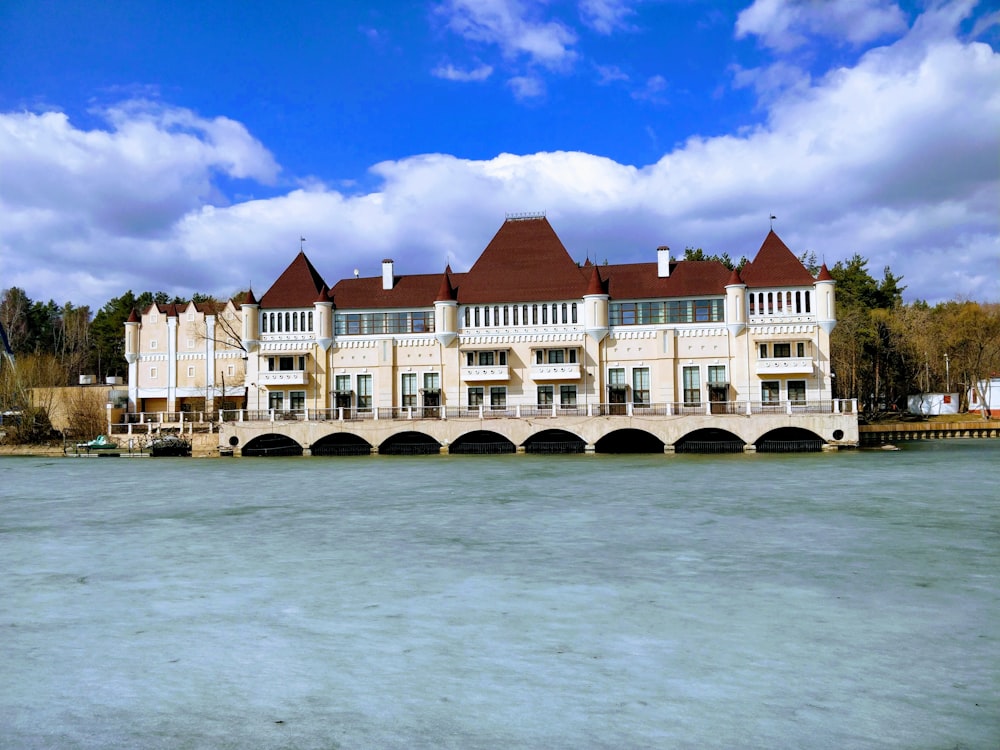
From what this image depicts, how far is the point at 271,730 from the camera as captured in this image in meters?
8.24

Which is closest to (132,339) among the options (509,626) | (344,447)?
(344,447)

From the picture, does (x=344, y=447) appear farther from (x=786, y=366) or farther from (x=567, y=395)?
(x=786, y=366)

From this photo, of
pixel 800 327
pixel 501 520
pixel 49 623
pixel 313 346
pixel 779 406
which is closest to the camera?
pixel 49 623

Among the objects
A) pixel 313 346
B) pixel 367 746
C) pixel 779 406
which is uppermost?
pixel 313 346

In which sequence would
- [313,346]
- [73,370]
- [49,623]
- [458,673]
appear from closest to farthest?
[458,673] < [49,623] < [313,346] < [73,370]

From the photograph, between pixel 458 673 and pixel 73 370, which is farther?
pixel 73 370

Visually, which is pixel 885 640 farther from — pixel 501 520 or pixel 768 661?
pixel 501 520

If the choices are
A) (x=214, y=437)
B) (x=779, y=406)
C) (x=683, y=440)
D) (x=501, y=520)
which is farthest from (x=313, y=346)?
(x=501, y=520)

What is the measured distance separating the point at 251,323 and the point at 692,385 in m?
31.7

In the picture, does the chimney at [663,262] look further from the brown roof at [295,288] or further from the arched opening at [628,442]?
the brown roof at [295,288]

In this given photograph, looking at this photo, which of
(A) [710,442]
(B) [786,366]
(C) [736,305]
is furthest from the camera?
(C) [736,305]

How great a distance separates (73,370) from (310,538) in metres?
81.2

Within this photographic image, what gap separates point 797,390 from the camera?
176 feet

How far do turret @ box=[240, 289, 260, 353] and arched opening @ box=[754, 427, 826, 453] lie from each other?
3571 centimetres
